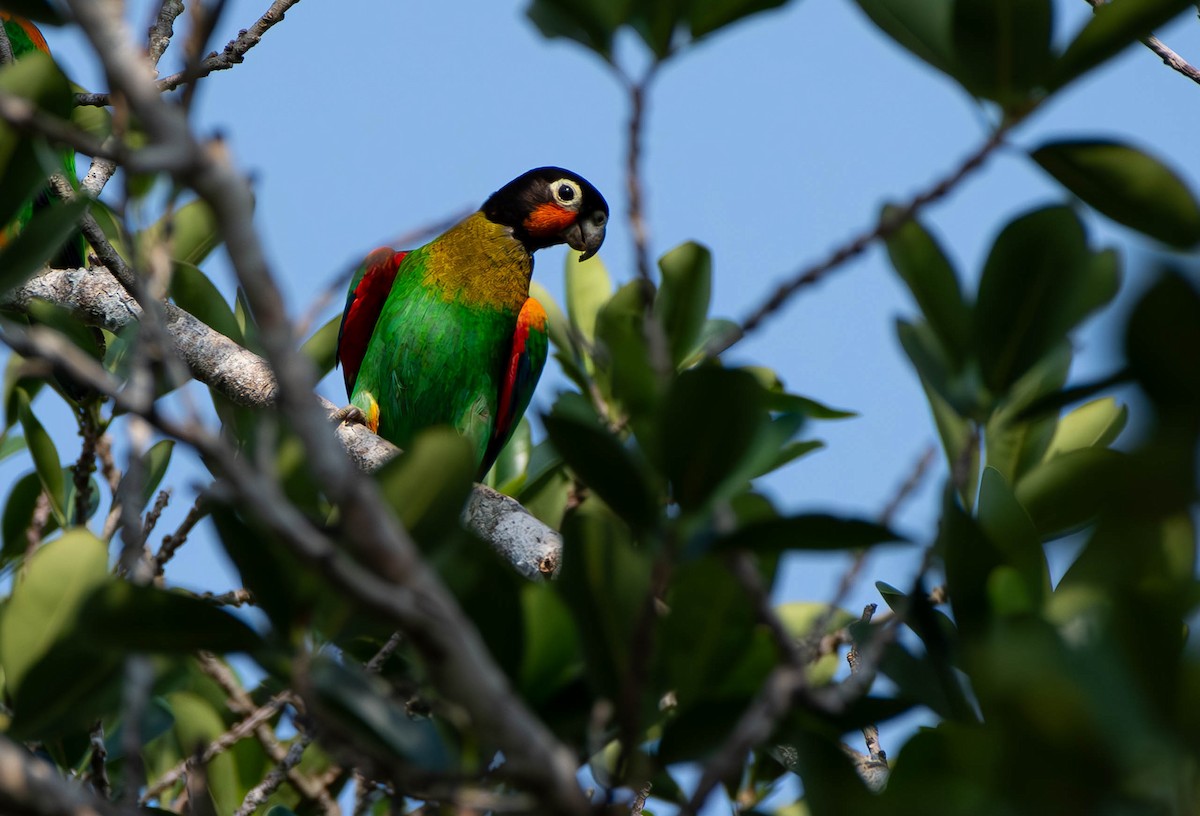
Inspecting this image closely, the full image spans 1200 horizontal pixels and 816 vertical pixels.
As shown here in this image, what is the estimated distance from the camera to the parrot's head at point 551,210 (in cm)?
495

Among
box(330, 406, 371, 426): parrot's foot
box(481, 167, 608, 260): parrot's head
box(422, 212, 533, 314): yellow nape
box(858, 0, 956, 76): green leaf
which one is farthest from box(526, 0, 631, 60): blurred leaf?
box(481, 167, 608, 260): parrot's head

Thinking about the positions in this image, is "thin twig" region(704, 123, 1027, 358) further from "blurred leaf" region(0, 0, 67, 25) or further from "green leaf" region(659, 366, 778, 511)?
"blurred leaf" region(0, 0, 67, 25)

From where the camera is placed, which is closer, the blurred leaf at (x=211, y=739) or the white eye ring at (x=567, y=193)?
the blurred leaf at (x=211, y=739)

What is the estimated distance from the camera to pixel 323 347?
3262 mm

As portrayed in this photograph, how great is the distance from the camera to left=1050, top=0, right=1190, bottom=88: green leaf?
97cm

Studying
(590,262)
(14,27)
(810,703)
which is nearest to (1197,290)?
(810,703)

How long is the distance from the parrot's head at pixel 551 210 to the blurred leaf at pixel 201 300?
2178 mm

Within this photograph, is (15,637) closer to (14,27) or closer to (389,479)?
(389,479)

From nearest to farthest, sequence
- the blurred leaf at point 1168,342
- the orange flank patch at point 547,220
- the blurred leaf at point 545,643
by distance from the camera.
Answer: the blurred leaf at point 1168,342 < the blurred leaf at point 545,643 < the orange flank patch at point 547,220

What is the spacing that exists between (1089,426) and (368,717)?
6.37 feet

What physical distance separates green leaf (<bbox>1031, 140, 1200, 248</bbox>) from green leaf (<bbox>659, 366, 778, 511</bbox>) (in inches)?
15.1

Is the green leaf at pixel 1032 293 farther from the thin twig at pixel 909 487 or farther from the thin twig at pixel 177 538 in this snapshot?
the thin twig at pixel 177 538

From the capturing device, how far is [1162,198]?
991 millimetres

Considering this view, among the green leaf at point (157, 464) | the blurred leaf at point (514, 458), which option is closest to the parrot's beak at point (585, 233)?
the blurred leaf at point (514, 458)
